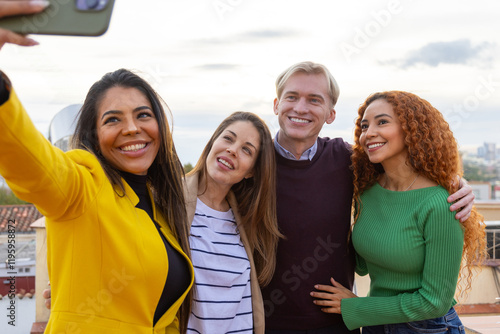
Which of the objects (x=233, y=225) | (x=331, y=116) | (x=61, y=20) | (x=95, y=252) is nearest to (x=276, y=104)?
(x=331, y=116)

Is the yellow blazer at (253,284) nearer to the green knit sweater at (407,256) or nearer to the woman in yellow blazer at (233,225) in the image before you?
the woman in yellow blazer at (233,225)

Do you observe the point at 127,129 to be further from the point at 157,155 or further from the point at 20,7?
the point at 20,7

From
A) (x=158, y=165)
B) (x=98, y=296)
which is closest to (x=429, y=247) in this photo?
(x=158, y=165)

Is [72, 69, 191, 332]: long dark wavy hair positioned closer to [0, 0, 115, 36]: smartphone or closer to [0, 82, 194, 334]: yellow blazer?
[0, 82, 194, 334]: yellow blazer

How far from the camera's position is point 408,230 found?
2.53 metres

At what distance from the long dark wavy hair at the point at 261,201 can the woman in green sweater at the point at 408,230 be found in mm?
352

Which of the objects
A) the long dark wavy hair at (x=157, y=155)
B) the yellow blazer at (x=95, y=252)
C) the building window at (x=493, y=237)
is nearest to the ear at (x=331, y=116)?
the long dark wavy hair at (x=157, y=155)

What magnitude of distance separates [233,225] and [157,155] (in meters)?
0.68

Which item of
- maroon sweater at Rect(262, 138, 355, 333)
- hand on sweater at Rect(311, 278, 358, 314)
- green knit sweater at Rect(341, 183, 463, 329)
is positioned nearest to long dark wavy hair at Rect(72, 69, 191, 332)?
maroon sweater at Rect(262, 138, 355, 333)

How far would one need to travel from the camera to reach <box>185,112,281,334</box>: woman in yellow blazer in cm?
242

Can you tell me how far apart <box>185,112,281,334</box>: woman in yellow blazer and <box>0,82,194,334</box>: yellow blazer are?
42 centimetres

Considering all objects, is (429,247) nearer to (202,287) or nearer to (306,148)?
(306,148)

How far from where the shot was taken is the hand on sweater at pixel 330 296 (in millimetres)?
2744

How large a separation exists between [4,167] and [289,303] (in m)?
1.81
